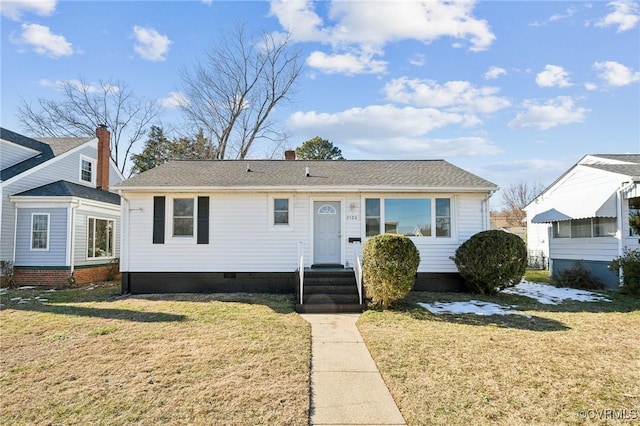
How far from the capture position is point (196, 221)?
10.5m

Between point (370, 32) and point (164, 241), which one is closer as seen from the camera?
point (164, 241)

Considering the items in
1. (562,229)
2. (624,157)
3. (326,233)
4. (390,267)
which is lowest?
(390,267)

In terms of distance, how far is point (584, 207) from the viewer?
12461 mm

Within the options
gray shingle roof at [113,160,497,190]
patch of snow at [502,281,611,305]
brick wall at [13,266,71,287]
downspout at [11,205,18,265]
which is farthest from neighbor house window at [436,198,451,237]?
downspout at [11,205,18,265]

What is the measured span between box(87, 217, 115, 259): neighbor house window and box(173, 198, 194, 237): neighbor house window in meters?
5.95

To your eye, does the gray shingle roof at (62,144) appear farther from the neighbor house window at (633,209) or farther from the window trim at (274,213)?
the neighbor house window at (633,209)

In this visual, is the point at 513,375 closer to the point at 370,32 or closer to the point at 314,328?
the point at 314,328

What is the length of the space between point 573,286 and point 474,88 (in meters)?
8.68

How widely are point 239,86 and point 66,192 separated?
16.5m

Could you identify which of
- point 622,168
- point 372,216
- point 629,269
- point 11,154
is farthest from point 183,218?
point 622,168

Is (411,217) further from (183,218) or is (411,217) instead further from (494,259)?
(183,218)

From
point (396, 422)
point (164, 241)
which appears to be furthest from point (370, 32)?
point (396, 422)

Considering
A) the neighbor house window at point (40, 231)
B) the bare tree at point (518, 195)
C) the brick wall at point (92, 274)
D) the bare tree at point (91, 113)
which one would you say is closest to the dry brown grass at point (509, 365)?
the brick wall at point (92, 274)

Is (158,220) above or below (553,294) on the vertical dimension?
above
